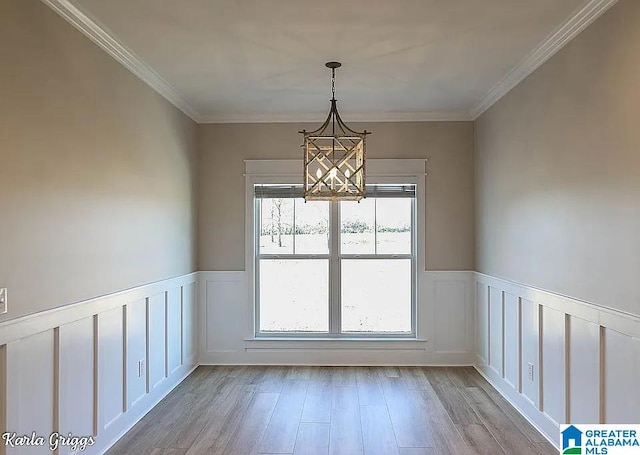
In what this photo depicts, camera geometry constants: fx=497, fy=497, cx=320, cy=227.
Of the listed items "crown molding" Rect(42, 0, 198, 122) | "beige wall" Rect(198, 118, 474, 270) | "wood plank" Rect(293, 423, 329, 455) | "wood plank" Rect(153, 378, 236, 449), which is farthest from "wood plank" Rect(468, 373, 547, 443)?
"crown molding" Rect(42, 0, 198, 122)

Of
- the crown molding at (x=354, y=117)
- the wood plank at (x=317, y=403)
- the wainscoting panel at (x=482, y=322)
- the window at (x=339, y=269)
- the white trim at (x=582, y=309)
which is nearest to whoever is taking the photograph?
the white trim at (x=582, y=309)

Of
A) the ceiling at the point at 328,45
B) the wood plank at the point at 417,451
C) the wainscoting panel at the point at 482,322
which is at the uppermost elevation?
the ceiling at the point at 328,45

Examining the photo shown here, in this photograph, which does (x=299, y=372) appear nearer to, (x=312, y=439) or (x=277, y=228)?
(x=277, y=228)

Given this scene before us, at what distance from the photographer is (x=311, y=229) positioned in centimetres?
559

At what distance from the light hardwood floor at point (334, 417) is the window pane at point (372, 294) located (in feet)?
1.89

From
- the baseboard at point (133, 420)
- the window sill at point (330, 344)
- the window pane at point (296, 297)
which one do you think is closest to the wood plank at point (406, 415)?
the window sill at point (330, 344)

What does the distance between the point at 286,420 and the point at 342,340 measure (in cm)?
174

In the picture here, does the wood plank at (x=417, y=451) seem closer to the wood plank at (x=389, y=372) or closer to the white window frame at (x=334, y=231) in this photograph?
the wood plank at (x=389, y=372)

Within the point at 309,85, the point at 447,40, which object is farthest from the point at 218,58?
A: the point at 447,40

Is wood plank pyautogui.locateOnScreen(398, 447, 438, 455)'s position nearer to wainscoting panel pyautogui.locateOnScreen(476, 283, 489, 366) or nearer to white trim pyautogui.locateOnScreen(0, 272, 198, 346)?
wainscoting panel pyautogui.locateOnScreen(476, 283, 489, 366)

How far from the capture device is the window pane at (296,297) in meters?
5.57

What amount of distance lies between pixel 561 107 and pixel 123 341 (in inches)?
135

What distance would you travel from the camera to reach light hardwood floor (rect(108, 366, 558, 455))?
10.9ft

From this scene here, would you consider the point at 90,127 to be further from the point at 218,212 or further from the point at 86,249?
the point at 218,212
